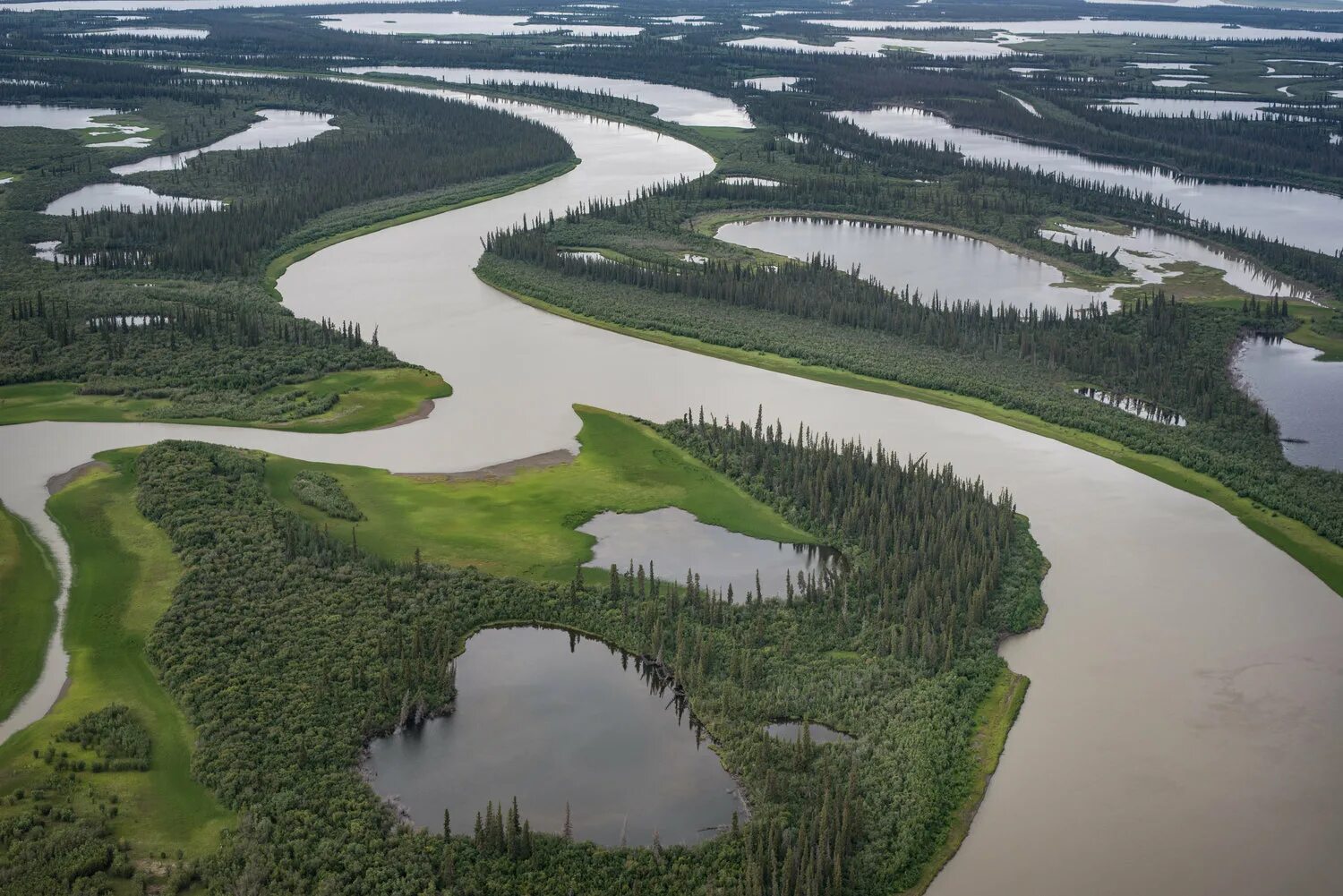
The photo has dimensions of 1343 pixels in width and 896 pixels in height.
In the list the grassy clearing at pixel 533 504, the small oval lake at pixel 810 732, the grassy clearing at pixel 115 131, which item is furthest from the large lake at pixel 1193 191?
the grassy clearing at pixel 115 131

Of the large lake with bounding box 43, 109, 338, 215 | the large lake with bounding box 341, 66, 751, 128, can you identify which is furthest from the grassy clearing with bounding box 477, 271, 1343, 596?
the large lake with bounding box 341, 66, 751, 128

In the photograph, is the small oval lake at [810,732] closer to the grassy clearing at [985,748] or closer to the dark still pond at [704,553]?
the grassy clearing at [985,748]

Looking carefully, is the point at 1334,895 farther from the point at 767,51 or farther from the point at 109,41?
the point at 109,41

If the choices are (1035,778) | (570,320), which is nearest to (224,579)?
(1035,778)

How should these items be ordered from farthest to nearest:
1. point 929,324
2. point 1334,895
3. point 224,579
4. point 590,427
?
point 929,324, point 590,427, point 224,579, point 1334,895

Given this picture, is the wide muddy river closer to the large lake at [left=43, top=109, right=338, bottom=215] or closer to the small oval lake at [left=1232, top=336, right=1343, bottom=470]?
the small oval lake at [left=1232, top=336, right=1343, bottom=470]

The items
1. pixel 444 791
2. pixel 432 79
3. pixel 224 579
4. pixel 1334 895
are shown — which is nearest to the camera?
pixel 1334 895
